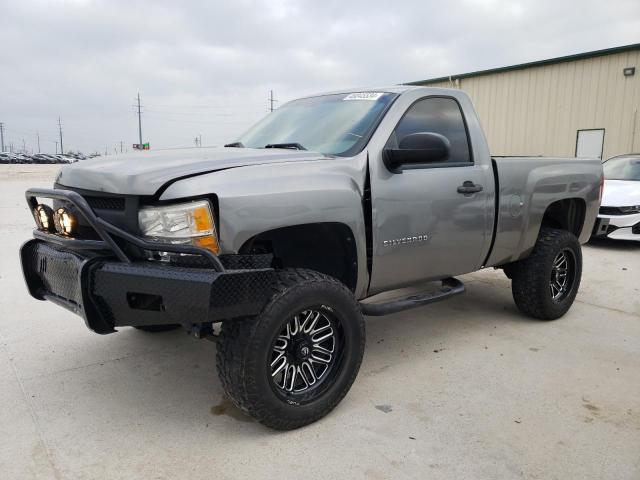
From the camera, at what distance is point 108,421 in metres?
2.80

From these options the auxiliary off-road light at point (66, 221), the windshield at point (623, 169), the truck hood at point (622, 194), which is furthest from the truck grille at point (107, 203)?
the windshield at point (623, 169)

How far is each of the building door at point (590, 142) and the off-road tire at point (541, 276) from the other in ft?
37.7

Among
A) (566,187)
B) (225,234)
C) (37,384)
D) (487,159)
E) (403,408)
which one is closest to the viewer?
(225,234)

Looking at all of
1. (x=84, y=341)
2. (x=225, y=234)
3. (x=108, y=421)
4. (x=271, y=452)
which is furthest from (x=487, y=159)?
(x=84, y=341)

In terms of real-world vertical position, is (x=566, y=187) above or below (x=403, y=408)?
above

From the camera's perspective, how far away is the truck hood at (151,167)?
239 centimetres

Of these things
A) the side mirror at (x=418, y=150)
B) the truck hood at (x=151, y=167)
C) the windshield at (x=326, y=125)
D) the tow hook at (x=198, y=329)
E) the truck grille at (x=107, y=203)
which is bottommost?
the tow hook at (x=198, y=329)

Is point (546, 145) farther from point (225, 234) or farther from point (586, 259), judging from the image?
point (225, 234)

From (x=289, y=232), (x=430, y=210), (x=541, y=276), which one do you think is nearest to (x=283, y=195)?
(x=289, y=232)

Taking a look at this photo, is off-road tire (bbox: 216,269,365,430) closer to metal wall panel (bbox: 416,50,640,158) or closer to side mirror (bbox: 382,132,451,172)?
side mirror (bbox: 382,132,451,172)

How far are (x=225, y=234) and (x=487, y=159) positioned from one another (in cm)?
223

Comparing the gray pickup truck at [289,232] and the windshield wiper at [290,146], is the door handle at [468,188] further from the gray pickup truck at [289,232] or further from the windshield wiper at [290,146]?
the windshield wiper at [290,146]

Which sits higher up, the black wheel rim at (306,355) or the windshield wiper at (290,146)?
the windshield wiper at (290,146)

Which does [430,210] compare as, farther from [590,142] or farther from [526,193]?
[590,142]
